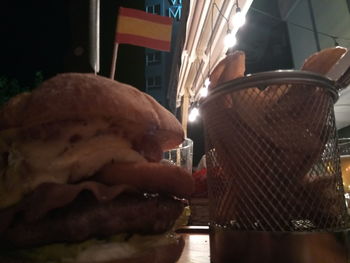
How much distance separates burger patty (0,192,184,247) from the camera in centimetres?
78

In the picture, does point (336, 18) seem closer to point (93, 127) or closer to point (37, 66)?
point (93, 127)

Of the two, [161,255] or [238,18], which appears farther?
[238,18]

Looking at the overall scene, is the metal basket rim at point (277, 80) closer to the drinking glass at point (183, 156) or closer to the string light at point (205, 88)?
the string light at point (205, 88)

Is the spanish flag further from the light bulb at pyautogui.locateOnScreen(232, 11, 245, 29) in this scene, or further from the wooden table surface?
the wooden table surface

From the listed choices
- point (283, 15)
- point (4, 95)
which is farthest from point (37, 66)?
point (283, 15)

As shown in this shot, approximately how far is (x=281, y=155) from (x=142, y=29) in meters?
1.34

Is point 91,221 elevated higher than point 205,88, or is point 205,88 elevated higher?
point 205,88

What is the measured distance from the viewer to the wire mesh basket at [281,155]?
2.37 feet

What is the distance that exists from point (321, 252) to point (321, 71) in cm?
48

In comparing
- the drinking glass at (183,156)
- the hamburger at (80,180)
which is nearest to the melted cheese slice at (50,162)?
the hamburger at (80,180)

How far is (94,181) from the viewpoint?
830 mm

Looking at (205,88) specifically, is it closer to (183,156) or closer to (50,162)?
(183,156)

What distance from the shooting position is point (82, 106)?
771 mm

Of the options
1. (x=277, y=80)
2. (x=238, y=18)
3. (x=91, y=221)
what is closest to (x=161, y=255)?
(x=91, y=221)
